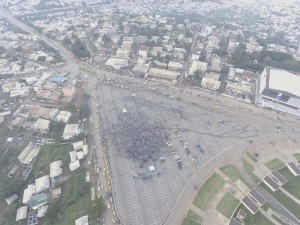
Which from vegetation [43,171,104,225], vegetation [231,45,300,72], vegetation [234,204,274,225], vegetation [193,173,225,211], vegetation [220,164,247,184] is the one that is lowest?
vegetation [43,171,104,225]

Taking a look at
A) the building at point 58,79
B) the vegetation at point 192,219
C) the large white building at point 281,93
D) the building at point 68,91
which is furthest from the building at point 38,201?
the large white building at point 281,93

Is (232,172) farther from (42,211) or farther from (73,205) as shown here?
(42,211)

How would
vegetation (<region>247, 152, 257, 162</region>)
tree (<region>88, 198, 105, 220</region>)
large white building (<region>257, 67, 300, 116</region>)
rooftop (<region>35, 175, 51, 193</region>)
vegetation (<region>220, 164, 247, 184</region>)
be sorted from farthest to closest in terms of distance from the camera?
1. large white building (<region>257, 67, 300, 116</region>)
2. vegetation (<region>247, 152, 257, 162</region>)
3. vegetation (<region>220, 164, 247, 184</region>)
4. rooftop (<region>35, 175, 51, 193</region>)
5. tree (<region>88, 198, 105, 220</region>)

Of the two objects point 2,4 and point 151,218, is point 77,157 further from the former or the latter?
point 2,4

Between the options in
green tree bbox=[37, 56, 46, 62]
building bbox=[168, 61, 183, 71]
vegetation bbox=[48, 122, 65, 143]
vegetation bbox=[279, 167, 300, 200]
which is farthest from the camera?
green tree bbox=[37, 56, 46, 62]

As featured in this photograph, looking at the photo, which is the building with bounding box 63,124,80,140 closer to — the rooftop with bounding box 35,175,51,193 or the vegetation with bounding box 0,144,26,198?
the vegetation with bounding box 0,144,26,198

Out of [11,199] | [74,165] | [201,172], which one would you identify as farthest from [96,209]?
[201,172]

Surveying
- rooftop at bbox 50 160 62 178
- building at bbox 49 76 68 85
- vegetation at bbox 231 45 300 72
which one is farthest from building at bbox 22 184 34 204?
vegetation at bbox 231 45 300 72

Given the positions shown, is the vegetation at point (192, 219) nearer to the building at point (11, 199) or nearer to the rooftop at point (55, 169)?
the rooftop at point (55, 169)
